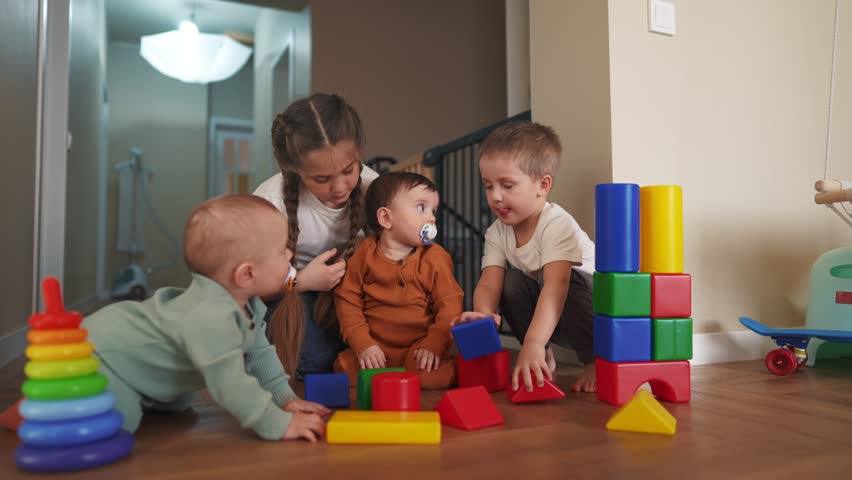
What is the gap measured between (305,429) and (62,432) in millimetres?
369

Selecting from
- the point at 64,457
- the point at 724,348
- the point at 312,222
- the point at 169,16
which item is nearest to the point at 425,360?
the point at 312,222

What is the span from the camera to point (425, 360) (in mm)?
1603

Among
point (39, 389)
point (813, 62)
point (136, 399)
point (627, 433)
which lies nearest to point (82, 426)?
point (39, 389)

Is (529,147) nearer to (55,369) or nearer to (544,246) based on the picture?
(544,246)

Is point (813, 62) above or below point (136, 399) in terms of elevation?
above

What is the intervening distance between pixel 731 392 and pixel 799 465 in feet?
1.92

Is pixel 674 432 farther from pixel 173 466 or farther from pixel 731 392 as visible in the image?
pixel 173 466

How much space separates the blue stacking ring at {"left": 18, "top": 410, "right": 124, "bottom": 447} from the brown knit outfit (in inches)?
32.2

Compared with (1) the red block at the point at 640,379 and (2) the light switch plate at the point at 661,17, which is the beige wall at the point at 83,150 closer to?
(2) the light switch plate at the point at 661,17

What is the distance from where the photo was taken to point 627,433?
43.9 inches

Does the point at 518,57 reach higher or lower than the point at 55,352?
higher

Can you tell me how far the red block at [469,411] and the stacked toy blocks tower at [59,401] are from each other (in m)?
0.58

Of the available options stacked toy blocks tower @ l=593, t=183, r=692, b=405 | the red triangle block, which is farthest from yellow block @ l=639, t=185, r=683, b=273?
the red triangle block

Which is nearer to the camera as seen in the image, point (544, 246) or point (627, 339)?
point (627, 339)
